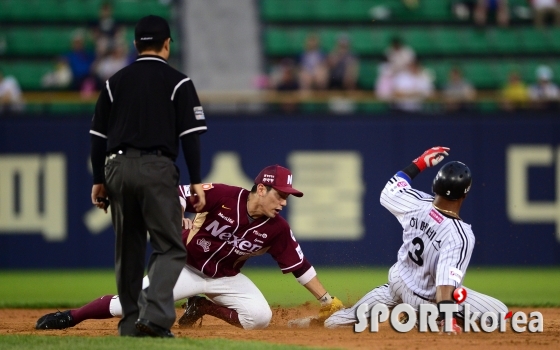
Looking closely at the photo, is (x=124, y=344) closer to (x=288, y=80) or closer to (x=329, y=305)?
(x=329, y=305)

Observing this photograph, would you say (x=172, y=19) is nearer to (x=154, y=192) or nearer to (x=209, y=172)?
(x=209, y=172)

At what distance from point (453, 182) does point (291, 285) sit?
6888 millimetres

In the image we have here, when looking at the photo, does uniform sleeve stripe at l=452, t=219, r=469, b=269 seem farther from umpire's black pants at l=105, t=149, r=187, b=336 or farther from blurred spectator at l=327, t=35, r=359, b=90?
blurred spectator at l=327, t=35, r=359, b=90

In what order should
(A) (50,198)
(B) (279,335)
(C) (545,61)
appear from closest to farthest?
(B) (279,335)
(A) (50,198)
(C) (545,61)

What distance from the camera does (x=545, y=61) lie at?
57.0 ft

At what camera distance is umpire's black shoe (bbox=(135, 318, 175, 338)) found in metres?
5.94

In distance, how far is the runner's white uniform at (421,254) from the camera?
654cm

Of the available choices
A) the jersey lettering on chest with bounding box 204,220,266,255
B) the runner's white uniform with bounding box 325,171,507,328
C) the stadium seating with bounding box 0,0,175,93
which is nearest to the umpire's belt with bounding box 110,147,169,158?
the jersey lettering on chest with bounding box 204,220,266,255

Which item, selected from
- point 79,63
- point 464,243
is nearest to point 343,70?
point 79,63

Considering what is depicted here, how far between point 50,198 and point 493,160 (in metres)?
6.77

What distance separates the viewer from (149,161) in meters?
5.97

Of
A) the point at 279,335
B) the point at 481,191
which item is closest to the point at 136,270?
the point at 279,335

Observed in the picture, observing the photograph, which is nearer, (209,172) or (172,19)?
(209,172)

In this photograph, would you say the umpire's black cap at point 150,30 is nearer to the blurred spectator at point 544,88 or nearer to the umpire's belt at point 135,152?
the umpire's belt at point 135,152
